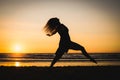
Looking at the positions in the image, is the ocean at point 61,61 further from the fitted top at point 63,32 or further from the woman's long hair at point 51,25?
the fitted top at point 63,32

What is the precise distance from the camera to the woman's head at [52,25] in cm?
1073

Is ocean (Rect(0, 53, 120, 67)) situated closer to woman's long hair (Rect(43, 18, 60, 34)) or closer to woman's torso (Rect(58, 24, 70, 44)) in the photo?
woman's long hair (Rect(43, 18, 60, 34))

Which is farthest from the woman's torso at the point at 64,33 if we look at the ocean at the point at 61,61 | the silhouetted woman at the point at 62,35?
the ocean at the point at 61,61

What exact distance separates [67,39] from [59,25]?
1.75 ft

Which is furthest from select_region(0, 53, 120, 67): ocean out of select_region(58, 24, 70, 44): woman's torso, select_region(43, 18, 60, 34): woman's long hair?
select_region(58, 24, 70, 44): woman's torso

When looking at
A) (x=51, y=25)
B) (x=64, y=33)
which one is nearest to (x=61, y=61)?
(x=51, y=25)

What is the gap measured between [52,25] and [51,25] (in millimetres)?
46

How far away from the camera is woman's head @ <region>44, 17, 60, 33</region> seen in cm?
1073
